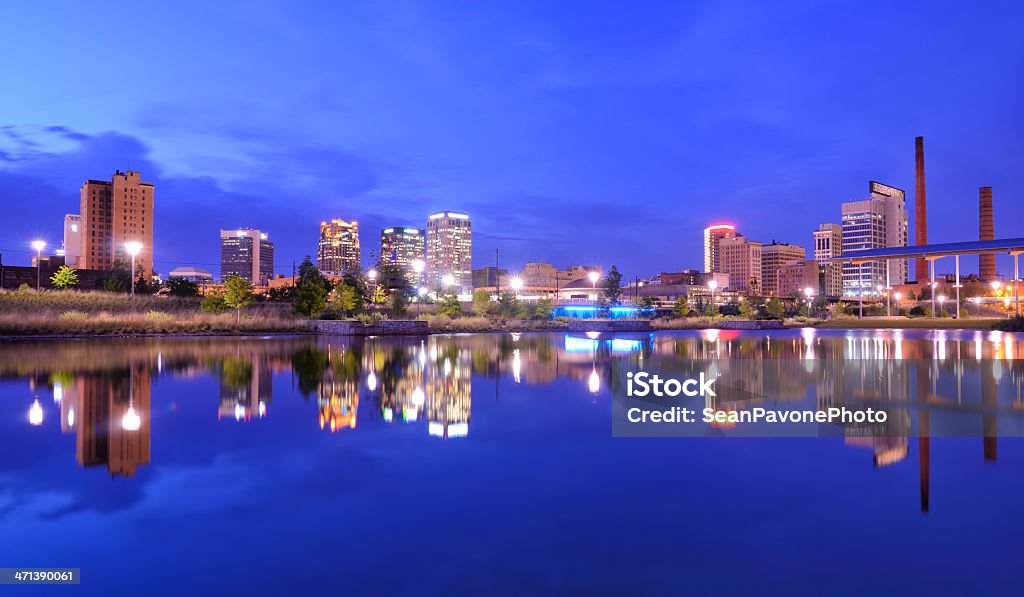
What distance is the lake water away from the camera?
180 inches

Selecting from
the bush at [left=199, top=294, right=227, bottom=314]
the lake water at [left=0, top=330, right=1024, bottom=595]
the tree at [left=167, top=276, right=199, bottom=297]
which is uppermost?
the tree at [left=167, top=276, right=199, bottom=297]

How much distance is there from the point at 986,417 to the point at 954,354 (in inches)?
639

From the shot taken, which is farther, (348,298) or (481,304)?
(481,304)

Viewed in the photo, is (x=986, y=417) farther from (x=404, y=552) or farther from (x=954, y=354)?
(x=954, y=354)

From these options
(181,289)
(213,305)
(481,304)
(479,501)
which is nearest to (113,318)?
(213,305)

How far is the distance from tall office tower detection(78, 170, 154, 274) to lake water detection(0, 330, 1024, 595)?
163m

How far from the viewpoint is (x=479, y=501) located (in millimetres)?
6199

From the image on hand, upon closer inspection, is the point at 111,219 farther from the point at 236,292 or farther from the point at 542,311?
the point at 542,311

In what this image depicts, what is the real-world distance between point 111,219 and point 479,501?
583 ft

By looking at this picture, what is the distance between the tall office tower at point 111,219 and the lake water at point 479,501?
163 metres

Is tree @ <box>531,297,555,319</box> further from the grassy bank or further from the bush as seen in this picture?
the bush

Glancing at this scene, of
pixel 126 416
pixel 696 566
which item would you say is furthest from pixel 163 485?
pixel 696 566

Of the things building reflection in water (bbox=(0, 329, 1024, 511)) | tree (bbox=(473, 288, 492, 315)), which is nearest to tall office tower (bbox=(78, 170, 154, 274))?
tree (bbox=(473, 288, 492, 315))

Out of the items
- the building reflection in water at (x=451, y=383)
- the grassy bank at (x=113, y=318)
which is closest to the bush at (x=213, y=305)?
the grassy bank at (x=113, y=318)
